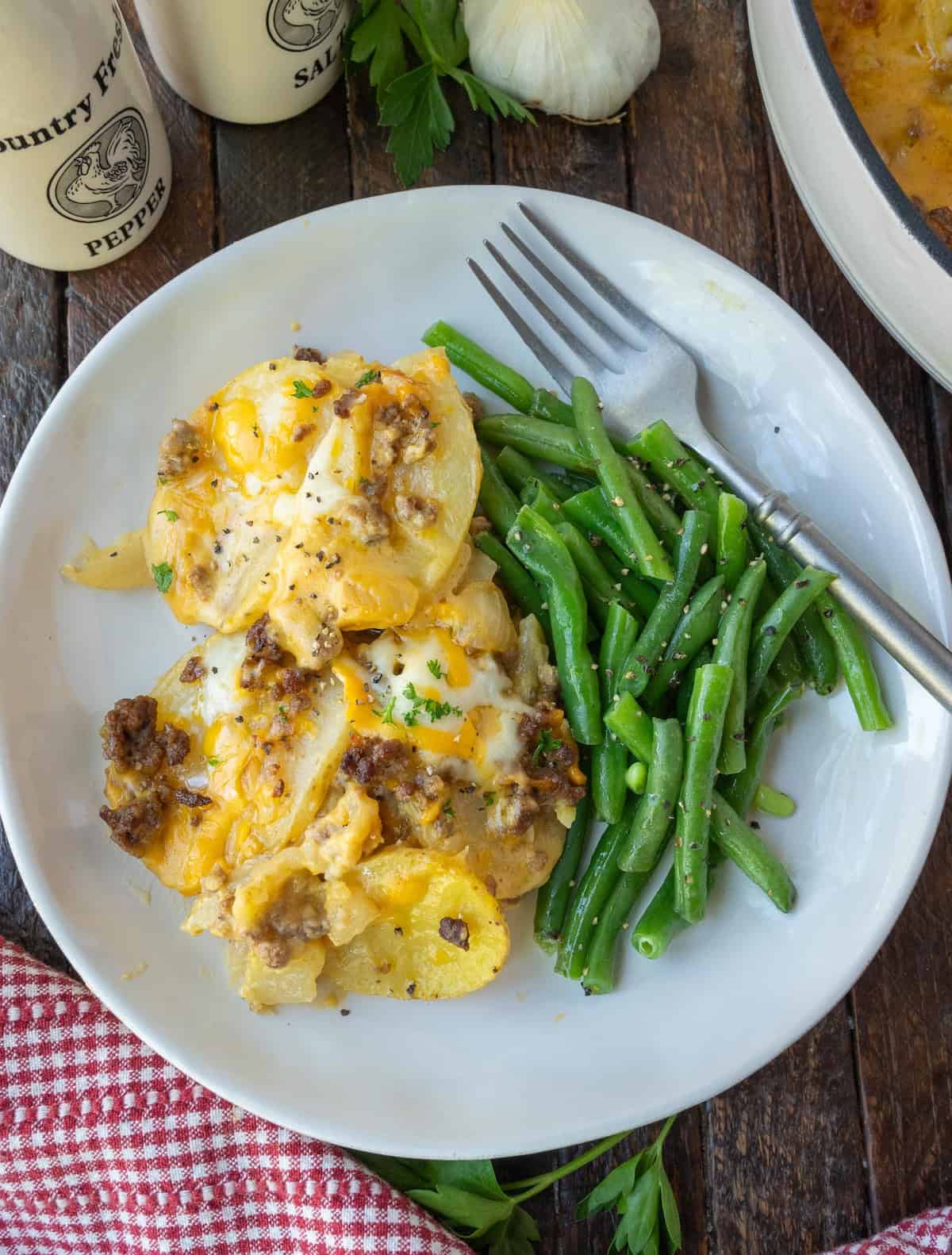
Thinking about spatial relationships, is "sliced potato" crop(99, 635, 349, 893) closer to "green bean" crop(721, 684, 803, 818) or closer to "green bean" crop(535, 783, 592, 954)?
"green bean" crop(535, 783, 592, 954)

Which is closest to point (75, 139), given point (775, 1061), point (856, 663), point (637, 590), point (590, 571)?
point (590, 571)

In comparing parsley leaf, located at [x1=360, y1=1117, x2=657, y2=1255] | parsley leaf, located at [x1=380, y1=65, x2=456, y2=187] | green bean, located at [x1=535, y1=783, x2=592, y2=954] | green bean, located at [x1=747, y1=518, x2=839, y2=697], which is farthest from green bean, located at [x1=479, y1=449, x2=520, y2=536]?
parsley leaf, located at [x1=360, y1=1117, x2=657, y2=1255]

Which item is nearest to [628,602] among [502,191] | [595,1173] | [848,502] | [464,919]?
[848,502]

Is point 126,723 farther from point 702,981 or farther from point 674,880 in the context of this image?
point 702,981

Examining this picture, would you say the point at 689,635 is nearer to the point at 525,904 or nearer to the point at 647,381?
the point at 647,381

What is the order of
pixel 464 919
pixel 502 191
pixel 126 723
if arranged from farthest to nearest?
pixel 502 191 < pixel 126 723 < pixel 464 919
